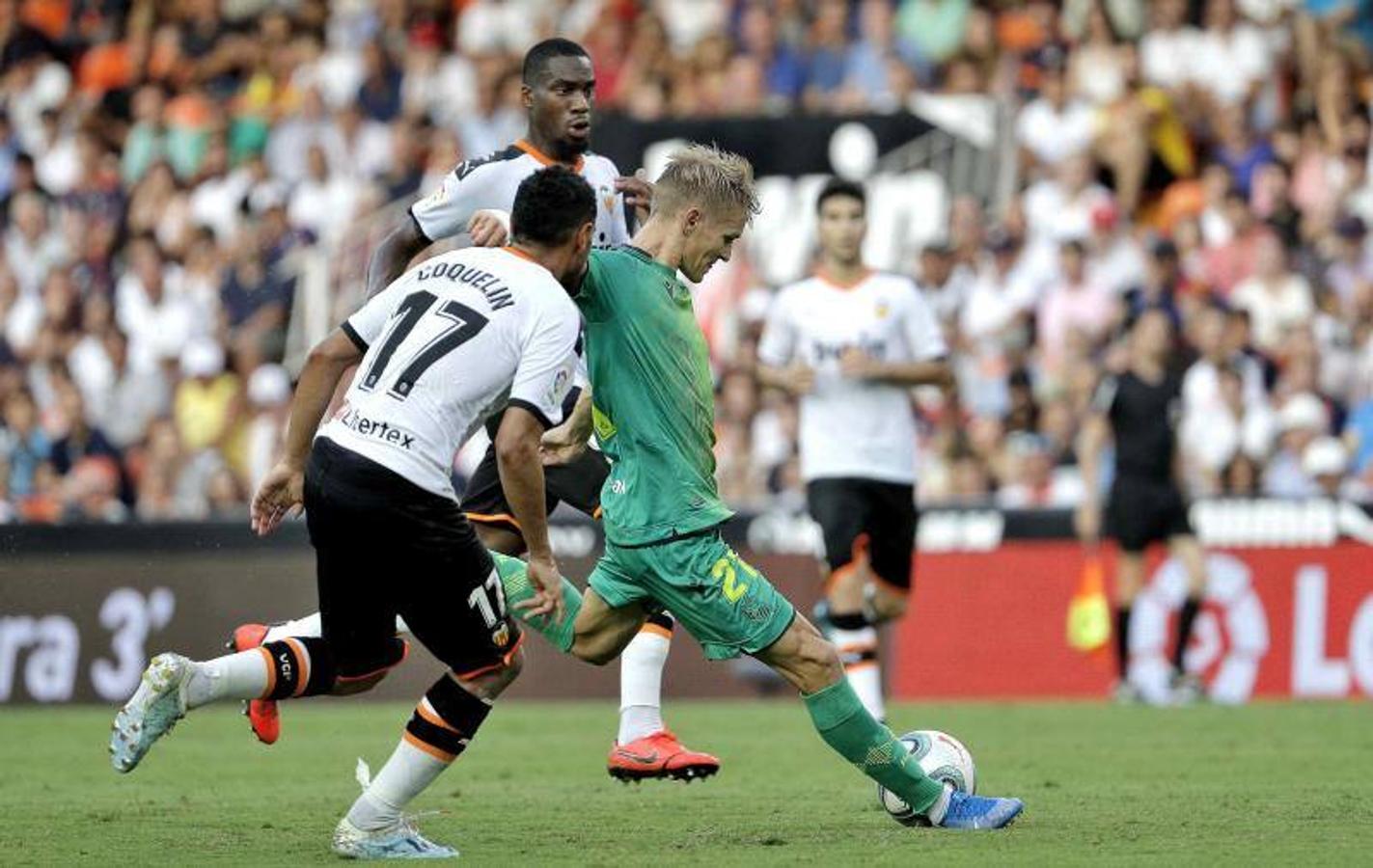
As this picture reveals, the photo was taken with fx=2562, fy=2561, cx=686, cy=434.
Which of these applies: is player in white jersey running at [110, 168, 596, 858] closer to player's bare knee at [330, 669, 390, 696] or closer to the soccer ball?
player's bare knee at [330, 669, 390, 696]

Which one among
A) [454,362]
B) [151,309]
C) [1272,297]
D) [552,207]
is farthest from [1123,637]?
[151,309]

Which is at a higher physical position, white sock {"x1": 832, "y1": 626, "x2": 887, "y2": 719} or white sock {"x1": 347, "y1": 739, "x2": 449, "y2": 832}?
white sock {"x1": 347, "y1": 739, "x2": 449, "y2": 832}

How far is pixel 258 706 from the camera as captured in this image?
888cm

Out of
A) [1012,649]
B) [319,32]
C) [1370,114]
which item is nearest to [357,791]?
[1012,649]

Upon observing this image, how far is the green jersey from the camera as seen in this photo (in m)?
8.45

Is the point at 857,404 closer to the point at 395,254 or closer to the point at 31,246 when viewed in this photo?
the point at 395,254

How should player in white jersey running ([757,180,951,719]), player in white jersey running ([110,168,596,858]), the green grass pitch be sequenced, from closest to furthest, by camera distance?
player in white jersey running ([110,168,596,858])
the green grass pitch
player in white jersey running ([757,180,951,719])

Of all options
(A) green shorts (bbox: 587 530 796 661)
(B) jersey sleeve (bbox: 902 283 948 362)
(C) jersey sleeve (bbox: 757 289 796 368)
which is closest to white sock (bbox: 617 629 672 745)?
(A) green shorts (bbox: 587 530 796 661)

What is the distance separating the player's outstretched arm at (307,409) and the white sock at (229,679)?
53 centimetres

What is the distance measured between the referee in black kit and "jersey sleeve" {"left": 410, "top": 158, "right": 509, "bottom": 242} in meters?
7.53

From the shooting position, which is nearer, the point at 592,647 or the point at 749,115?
the point at 592,647

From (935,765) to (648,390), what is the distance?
1707mm

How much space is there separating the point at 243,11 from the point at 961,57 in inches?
320

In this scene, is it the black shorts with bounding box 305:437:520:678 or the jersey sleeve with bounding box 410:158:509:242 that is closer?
the black shorts with bounding box 305:437:520:678
